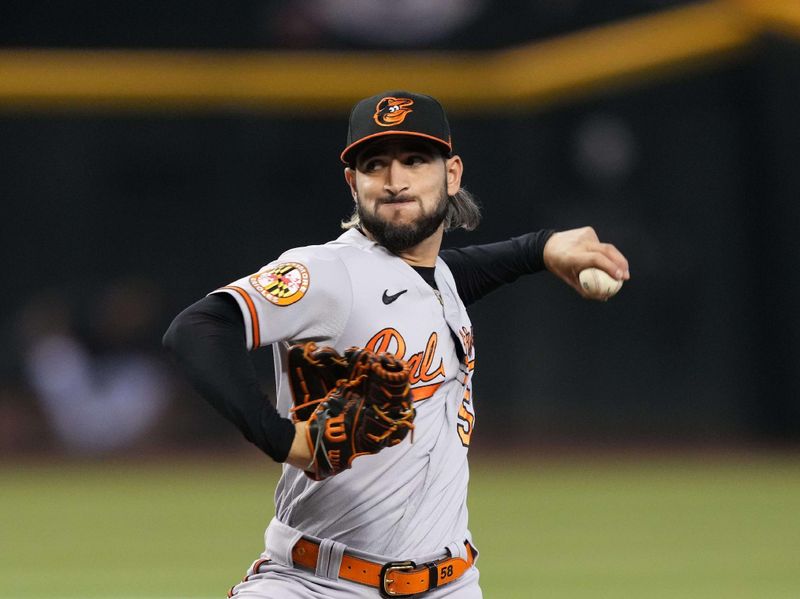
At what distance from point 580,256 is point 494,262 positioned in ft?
1.39

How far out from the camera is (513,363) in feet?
46.5

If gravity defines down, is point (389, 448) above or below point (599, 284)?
below

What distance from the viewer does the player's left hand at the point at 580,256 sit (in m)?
3.64

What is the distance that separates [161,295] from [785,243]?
6334mm

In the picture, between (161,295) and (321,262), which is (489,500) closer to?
(161,295)

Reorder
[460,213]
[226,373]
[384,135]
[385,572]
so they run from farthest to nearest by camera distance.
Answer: [460,213] → [384,135] → [385,572] → [226,373]

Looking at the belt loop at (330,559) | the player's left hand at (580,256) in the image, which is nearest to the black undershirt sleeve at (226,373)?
the belt loop at (330,559)

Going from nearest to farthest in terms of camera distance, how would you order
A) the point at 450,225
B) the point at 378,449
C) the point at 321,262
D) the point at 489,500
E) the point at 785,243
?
1. the point at 378,449
2. the point at 321,262
3. the point at 450,225
4. the point at 489,500
5. the point at 785,243

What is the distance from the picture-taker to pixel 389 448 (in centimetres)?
343

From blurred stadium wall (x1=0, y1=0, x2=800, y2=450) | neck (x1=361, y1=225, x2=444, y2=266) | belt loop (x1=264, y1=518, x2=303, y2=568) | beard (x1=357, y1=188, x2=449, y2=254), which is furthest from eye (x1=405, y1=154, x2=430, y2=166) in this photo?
blurred stadium wall (x1=0, y1=0, x2=800, y2=450)

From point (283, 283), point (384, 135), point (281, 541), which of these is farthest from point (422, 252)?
point (281, 541)

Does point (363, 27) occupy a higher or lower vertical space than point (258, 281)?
higher

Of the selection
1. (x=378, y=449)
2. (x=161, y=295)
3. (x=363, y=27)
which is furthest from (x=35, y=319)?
(x=378, y=449)

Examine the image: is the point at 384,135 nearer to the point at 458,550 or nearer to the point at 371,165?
the point at 371,165
